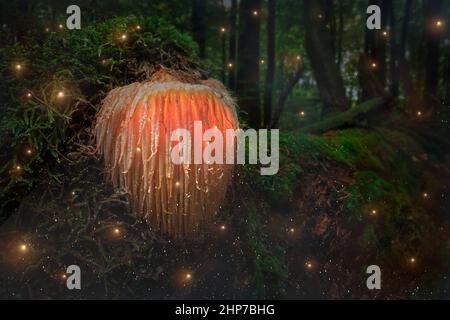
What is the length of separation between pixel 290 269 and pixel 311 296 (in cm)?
21

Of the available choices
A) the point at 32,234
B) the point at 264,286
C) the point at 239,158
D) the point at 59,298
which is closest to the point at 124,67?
the point at 239,158

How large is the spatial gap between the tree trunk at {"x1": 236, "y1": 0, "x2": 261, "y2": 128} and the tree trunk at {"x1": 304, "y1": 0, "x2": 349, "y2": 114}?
98 centimetres

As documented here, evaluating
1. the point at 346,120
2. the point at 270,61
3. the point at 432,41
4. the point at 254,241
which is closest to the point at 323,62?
the point at 346,120

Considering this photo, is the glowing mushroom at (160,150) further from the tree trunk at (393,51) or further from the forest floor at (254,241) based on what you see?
the tree trunk at (393,51)

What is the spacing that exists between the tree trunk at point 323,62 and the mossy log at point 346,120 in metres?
1.02

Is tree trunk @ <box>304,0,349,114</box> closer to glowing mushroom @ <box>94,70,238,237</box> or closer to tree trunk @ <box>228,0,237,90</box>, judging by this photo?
tree trunk @ <box>228,0,237,90</box>

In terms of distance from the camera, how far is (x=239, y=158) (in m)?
1.81

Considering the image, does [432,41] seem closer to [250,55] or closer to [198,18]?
[250,55]

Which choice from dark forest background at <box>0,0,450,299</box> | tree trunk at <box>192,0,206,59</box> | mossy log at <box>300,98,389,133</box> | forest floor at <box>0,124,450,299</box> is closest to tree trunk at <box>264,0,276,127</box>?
tree trunk at <box>192,0,206,59</box>

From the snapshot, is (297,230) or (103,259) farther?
(297,230)

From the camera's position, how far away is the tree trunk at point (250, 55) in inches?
240

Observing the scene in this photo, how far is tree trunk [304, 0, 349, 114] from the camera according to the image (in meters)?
5.12

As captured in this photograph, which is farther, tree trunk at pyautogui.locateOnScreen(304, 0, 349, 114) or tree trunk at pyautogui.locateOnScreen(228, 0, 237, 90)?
tree trunk at pyautogui.locateOnScreen(228, 0, 237, 90)
